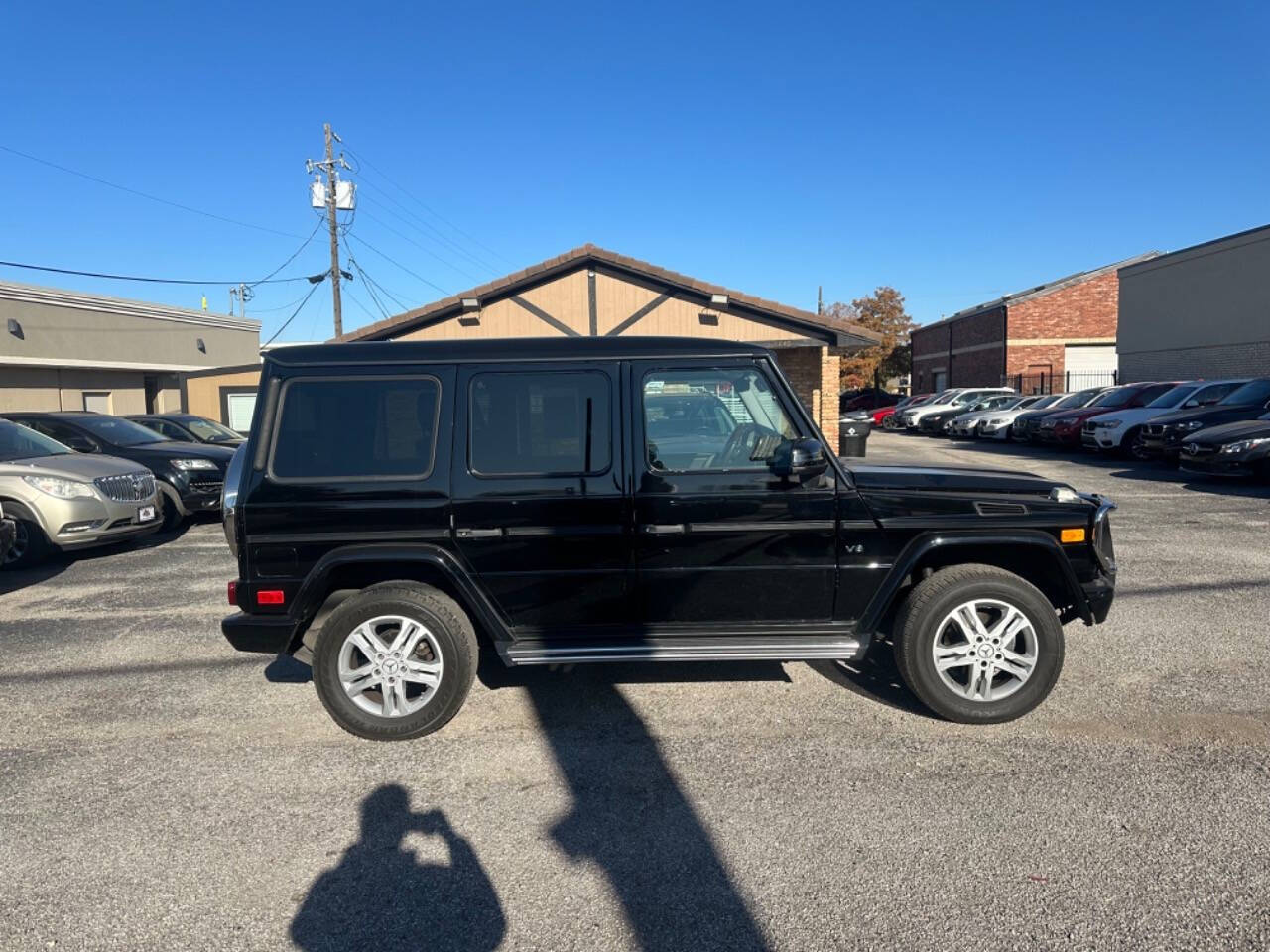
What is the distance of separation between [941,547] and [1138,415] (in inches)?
624

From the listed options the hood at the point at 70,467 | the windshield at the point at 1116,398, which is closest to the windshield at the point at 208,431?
the hood at the point at 70,467

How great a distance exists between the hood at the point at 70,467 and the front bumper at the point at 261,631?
5.87 metres

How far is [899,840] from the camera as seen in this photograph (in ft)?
10.6

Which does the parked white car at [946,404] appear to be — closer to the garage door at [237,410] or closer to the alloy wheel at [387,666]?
the garage door at [237,410]

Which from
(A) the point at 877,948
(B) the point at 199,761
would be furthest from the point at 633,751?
(B) the point at 199,761

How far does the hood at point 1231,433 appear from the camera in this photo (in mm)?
12328

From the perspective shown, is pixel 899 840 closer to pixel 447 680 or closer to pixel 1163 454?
pixel 447 680

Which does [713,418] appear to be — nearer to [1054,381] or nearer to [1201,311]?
[1201,311]

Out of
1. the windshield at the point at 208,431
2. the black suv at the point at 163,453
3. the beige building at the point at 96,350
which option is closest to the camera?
the black suv at the point at 163,453

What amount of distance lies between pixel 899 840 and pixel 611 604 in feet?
5.51

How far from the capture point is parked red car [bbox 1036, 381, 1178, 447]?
1931 cm

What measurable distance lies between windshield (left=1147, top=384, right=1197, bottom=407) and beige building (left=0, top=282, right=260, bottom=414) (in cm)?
2809

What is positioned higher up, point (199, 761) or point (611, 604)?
point (611, 604)

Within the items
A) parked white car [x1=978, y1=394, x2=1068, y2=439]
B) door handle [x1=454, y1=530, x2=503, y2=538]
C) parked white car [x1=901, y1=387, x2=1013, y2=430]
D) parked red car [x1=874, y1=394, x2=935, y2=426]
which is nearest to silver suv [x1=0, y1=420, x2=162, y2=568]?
door handle [x1=454, y1=530, x2=503, y2=538]
